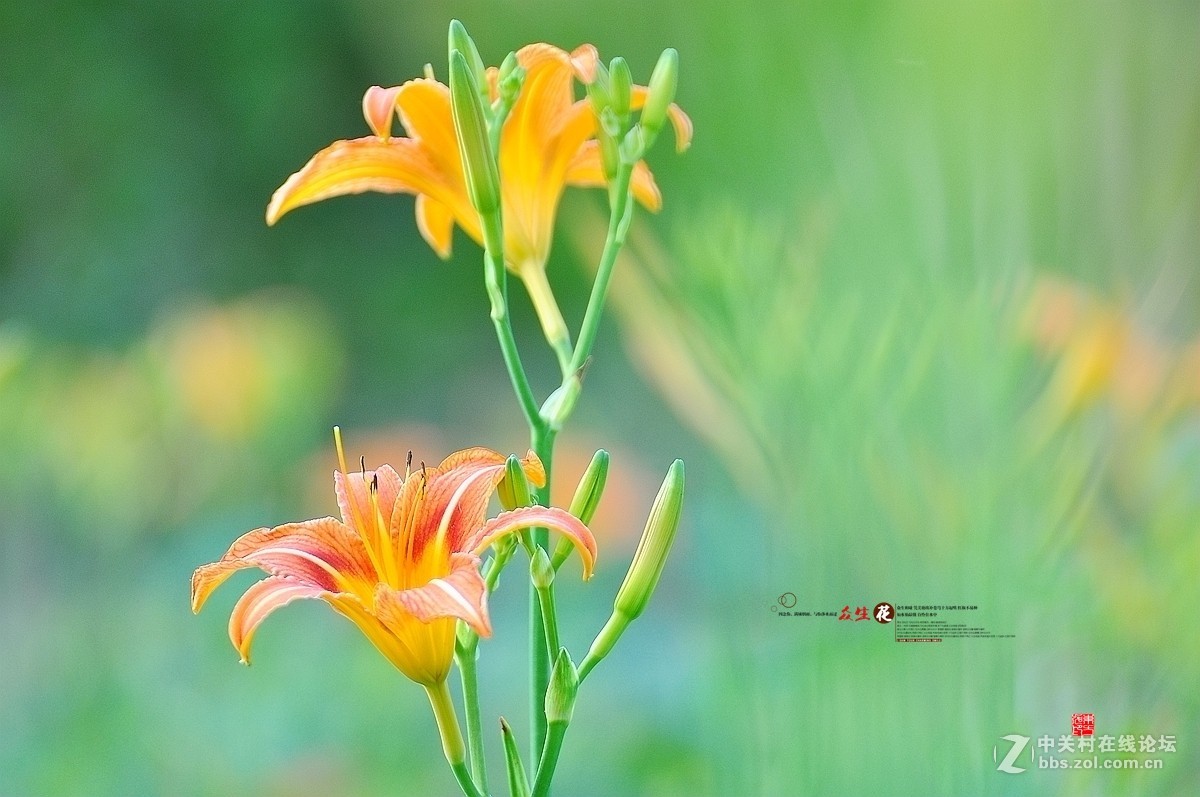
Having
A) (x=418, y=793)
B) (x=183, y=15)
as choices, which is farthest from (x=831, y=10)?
(x=418, y=793)

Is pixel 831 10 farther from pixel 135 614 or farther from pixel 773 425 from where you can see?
pixel 135 614

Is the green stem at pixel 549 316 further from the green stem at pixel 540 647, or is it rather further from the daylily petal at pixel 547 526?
the daylily petal at pixel 547 526

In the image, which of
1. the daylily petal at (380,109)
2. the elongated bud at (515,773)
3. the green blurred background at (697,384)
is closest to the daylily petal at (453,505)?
the elongated bud at (515,773)

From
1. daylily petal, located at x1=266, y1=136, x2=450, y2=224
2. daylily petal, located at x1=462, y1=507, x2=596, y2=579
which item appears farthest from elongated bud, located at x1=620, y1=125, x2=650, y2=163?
daylily petal, located at x1=462, y1=507, x2=596, y2=579

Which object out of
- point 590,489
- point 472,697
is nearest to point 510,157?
point 590,489

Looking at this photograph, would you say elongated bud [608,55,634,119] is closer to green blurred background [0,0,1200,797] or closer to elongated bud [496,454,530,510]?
elongated bud [496,454,530,510]
